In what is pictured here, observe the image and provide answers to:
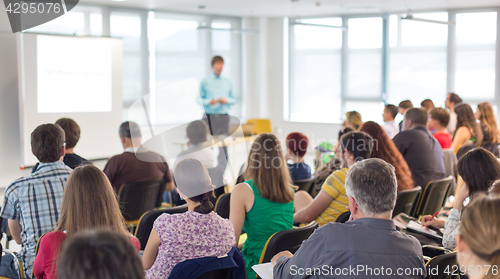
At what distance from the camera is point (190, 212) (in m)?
1.93

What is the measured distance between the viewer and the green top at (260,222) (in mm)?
2531

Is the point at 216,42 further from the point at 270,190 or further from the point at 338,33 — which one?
the point at 270,190

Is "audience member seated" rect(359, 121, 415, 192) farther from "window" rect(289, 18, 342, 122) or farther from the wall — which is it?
"window" rect(289, 18, 342, 122)

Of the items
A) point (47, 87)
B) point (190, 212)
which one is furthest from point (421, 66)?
point (190, 212)

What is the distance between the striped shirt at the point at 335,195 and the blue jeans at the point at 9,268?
1.78 meters

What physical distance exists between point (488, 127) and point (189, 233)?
4.64 meters

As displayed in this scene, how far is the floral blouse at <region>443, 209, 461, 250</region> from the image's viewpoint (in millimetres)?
2215

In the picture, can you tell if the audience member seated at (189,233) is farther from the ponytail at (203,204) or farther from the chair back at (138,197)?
the chair back at (138,197)

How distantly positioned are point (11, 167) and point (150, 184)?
2840mm

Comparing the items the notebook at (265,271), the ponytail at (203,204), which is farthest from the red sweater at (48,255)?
the notebook at (265,271)

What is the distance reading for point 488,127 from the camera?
5270 mm

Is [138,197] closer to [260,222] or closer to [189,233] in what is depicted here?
[260,222]

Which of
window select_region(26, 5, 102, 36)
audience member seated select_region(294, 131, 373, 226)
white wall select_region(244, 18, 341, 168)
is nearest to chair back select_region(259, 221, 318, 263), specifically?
audience member seated select_region(294, 131, 373, 226)

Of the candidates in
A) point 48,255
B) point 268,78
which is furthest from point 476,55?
point 48,255
